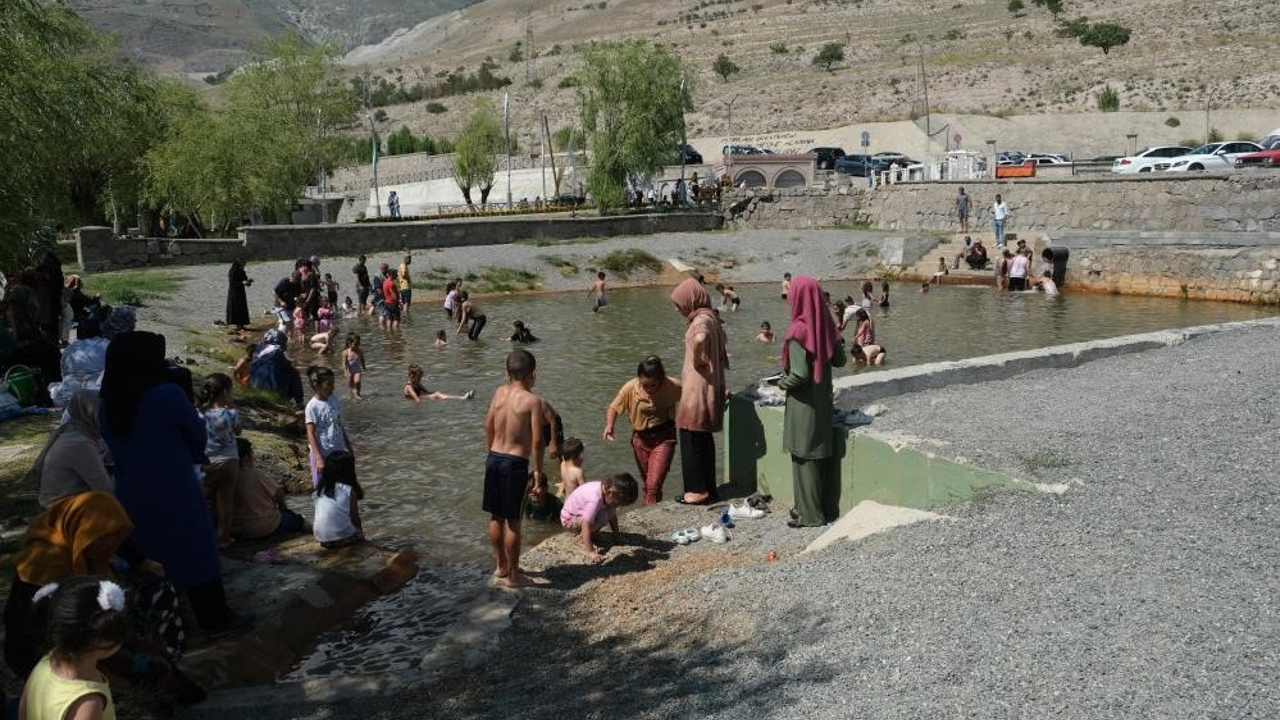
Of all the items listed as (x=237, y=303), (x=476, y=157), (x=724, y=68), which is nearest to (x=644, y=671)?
(x=237, y=303)

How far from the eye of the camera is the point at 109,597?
4320 millimetres

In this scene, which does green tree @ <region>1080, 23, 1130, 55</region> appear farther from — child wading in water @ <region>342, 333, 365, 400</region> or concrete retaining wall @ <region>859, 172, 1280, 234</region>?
child wading in water @ <region>342, 333, 365, 400</region>

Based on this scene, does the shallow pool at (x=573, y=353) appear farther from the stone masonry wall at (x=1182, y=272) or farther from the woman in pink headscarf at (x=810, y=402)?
the woman in pink headscarf at (x=810, y=402)

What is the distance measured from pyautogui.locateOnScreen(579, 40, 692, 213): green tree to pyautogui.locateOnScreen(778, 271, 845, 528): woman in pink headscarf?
37.9m

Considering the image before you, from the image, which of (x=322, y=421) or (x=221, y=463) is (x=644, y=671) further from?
(x=322, y=421)

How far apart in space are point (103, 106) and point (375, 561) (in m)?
11.3

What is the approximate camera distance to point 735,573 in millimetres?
6961

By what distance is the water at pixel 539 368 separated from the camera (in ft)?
27.2

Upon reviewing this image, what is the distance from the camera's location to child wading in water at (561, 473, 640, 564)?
333 inches

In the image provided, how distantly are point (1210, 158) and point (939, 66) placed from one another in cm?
4896

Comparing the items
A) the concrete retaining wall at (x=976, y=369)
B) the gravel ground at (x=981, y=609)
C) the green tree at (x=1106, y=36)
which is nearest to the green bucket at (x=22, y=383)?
the gravel ground at (x=981, y=609)

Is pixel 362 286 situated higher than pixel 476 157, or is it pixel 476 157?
pixel 476 157

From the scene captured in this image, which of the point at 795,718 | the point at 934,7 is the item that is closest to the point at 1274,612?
Result: the point at 795,718

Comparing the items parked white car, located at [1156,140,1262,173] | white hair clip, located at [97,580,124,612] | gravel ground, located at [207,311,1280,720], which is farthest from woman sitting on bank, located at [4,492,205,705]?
parked white car, located at [1156,140,1262,173]
